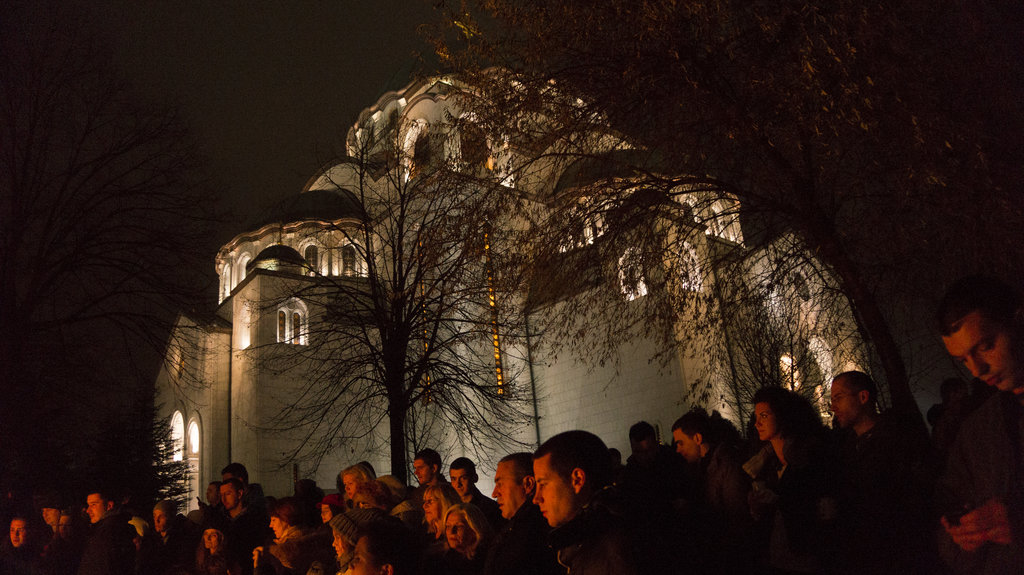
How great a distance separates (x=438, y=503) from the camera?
4797mm

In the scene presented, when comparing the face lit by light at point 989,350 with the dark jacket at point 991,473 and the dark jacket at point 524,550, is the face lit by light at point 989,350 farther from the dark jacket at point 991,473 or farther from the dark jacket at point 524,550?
the dark jacket at point 524,550

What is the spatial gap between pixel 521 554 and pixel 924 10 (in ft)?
24.5

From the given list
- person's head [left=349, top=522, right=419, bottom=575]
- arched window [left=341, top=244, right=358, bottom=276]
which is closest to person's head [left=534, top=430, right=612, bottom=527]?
person's head [left=349, top=522, right=419, bottom=575]

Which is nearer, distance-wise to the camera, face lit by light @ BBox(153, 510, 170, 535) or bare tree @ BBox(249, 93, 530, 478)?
face lit by light @ BBox(153, 510, 170, 535)

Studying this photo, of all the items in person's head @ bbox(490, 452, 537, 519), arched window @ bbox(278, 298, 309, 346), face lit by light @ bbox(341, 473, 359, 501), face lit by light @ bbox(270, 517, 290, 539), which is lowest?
person's head @ bbox(490, 452, 537, 519)

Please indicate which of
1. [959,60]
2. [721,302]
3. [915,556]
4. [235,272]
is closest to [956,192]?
[959,60]

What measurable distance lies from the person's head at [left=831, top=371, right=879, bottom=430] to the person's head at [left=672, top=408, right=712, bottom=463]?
133 centimetres

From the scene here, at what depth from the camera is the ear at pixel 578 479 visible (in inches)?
111

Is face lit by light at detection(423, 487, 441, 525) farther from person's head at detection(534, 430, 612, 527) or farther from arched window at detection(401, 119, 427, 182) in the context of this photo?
arched window at detection(401, 119, 427, 182)

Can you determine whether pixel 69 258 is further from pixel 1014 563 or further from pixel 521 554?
pixel 1014 563

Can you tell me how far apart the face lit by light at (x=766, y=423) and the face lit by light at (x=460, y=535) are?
5.35 ft

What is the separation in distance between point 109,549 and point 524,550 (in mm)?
5297

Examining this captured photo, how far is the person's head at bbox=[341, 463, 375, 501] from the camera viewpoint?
5445 mm

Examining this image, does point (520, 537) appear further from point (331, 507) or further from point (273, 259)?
point (273, 259)
